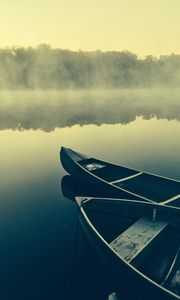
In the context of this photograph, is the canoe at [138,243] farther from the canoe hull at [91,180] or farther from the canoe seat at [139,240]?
the canoe hull at [91,180]

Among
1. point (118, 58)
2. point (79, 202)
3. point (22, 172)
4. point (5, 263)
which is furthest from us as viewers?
point (118, 58)

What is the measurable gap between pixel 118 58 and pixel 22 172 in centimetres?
18257

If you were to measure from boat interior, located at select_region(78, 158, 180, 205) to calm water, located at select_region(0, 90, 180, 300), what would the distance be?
9.43 ft

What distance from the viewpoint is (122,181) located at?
18453mm

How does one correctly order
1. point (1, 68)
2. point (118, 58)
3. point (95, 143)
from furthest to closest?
1. point (118, 58)
2. point (1, 68)
3. point (95, 143)

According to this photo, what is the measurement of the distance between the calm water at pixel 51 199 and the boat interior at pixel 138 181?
2875 millimetres

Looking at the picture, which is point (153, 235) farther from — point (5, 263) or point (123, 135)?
point (123, 135)

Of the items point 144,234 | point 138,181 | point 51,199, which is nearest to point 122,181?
point 138,181

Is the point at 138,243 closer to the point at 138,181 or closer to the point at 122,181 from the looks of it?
the point at 122,181

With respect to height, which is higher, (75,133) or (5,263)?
(75,133)

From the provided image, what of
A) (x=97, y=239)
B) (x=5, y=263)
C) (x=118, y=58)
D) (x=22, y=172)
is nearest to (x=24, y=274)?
(x=5, y=263)

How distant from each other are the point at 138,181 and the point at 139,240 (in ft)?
26.2

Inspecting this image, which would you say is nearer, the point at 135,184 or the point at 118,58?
the point at 135,184

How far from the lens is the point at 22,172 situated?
24.0m
